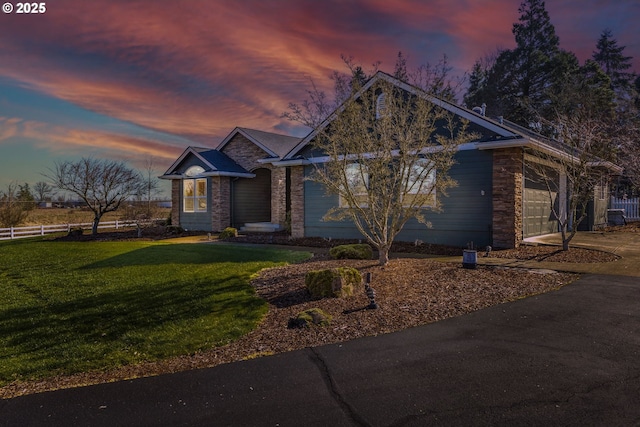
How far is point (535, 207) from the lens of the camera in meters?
15.1

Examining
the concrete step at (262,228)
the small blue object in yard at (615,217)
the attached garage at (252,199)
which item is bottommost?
the concrete step at (262,228)

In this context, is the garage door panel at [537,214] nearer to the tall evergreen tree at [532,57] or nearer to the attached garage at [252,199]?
the attached garage at [252,199]

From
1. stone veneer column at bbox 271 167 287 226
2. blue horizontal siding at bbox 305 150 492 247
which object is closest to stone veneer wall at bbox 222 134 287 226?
stone veneer column at bbox 271 167 287 226

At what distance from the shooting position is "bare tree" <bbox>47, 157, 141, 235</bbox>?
75.0 ft

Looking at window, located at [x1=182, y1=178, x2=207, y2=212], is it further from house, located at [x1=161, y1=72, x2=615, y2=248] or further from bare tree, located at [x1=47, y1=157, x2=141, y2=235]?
bare tree, located at [x1=47, y1=157, x2=141, y2=235]

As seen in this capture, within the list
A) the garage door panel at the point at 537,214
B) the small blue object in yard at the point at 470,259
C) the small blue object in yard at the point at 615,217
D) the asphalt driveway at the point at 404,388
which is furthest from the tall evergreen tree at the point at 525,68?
the asphalt driveway at the point at 404,388

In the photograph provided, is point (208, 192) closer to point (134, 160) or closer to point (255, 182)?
point (255, 182)

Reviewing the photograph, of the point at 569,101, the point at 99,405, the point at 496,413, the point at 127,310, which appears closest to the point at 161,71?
the point at 127,310

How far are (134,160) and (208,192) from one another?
892cm

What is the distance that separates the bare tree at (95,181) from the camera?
2288cm

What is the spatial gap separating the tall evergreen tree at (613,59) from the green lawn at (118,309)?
48.8 metres

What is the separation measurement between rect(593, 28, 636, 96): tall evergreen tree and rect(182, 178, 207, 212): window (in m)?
45.4

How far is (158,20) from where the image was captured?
38.7ft

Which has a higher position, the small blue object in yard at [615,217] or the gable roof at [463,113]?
the gable roof at [463,113]
